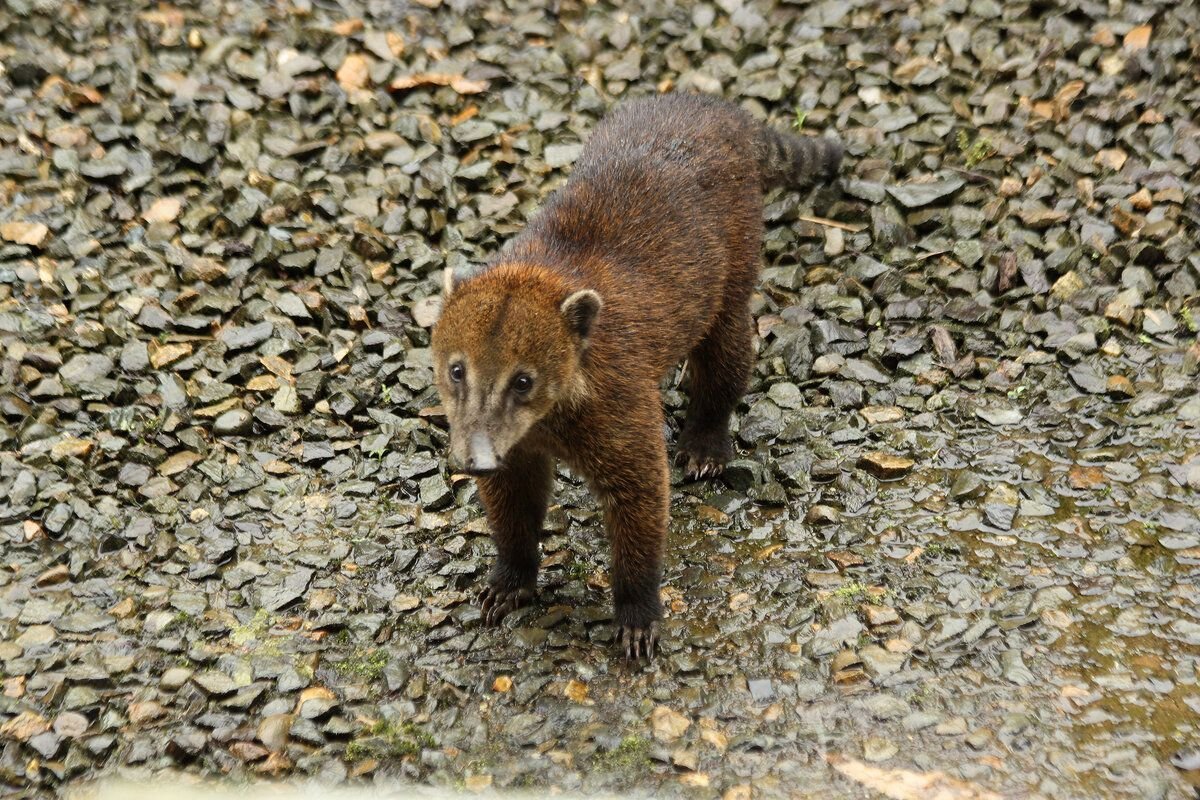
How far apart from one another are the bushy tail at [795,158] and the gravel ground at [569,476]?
1.03 feet

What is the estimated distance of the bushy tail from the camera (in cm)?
874

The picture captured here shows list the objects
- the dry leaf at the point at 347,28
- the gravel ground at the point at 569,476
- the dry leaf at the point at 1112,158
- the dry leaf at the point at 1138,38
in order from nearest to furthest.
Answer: the gravel ground at the point at 569,476 < the dry leaf at the point at 1112,158 < the dry leaf at the point at 1138,38 < the dry leaf at the point at 347,28

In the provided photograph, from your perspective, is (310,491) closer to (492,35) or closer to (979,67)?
(492,35)

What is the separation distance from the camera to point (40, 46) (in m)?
10.7

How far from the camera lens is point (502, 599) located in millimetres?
7227

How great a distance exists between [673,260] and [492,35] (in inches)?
190

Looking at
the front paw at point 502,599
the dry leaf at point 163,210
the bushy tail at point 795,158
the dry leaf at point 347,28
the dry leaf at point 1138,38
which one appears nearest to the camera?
the front paw at point 502,599

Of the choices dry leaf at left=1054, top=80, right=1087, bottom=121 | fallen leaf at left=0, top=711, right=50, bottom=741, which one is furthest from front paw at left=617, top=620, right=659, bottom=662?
dry leaf at left=1054, top=80, right=1087, bottom=121

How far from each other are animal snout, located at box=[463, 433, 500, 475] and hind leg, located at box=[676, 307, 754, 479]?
2.46 metres

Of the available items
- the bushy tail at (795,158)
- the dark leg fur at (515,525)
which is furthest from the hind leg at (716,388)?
the dark leg fur at (515,525)

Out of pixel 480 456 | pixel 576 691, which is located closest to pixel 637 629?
pixel 576 691

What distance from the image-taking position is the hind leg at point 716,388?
8000 millimetres

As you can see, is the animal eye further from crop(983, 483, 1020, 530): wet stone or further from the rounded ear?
crop(983, 483, 1020, 530): wet stone

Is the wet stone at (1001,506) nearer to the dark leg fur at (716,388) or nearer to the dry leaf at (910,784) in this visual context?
the dark leg fur at (716,388)
